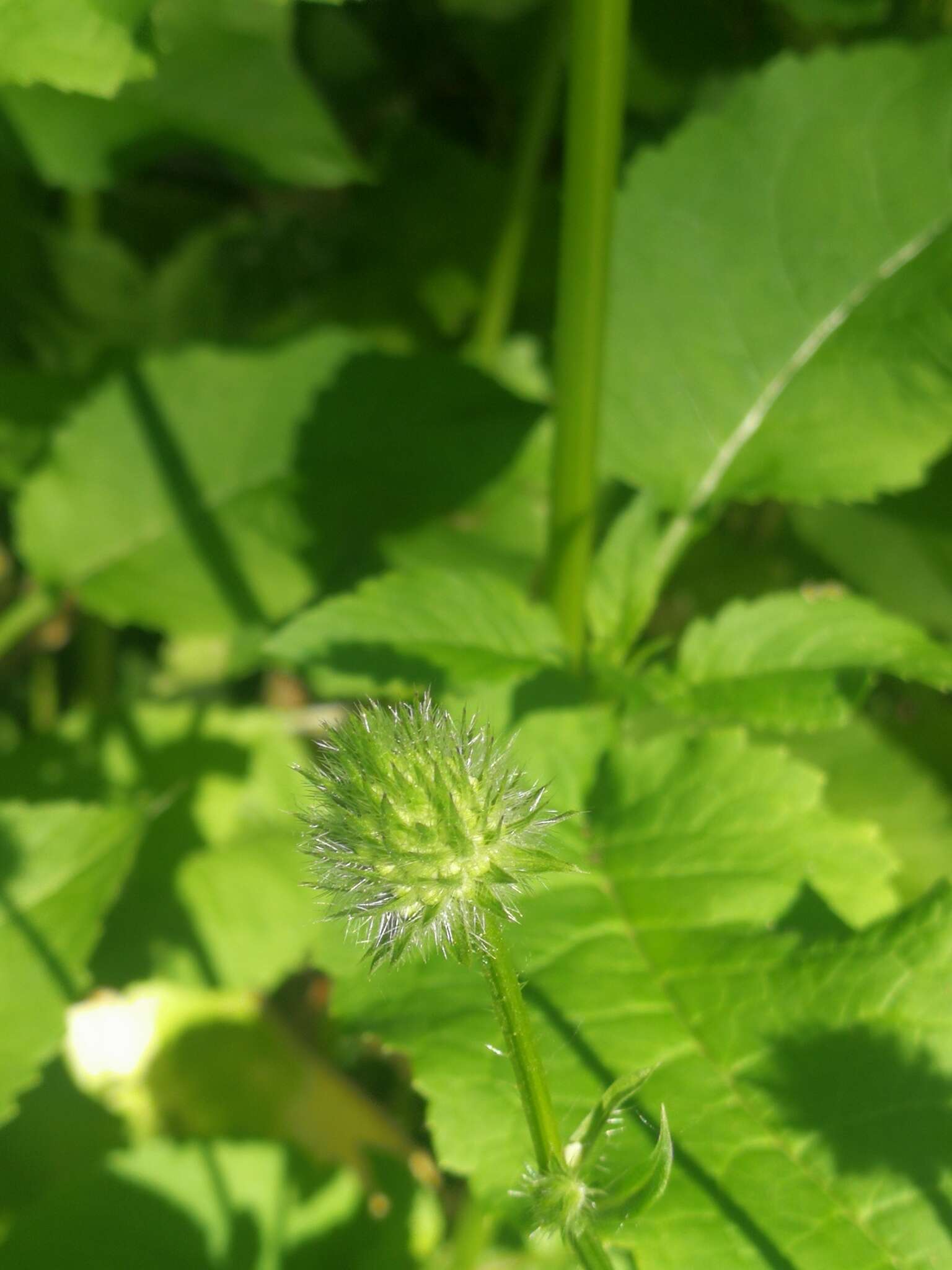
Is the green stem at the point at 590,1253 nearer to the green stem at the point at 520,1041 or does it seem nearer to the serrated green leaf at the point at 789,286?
the green stem at the point at 520,1041

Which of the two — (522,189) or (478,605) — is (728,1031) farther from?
(522,189)

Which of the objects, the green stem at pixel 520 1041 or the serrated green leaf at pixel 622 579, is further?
the serrated green leaf at pixel 622 579

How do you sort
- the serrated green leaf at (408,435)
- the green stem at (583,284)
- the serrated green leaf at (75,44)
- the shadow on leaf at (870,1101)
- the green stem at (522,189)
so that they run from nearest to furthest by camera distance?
1. the serrated green leaf at (75,44)
2. the shadow on leaf at (870,1101)
3. the green stem at (583,284)
4. the serrated green leaf at (408,435)
5. the green stem at (522,189)

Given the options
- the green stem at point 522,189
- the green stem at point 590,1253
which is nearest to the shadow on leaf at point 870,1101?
the green stem at point 590,1253

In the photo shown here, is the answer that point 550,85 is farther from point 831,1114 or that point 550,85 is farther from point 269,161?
point 831,1114

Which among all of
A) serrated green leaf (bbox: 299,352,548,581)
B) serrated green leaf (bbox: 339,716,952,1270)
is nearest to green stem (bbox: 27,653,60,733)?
serrated green leaf (bbox: 299,352,548,581)

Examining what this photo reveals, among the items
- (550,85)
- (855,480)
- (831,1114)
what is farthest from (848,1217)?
(550,85)

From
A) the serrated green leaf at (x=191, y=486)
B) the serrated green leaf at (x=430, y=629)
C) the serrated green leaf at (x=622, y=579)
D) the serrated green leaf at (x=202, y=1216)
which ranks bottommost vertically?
the serrated green leaf at (x=202, y=1216)
